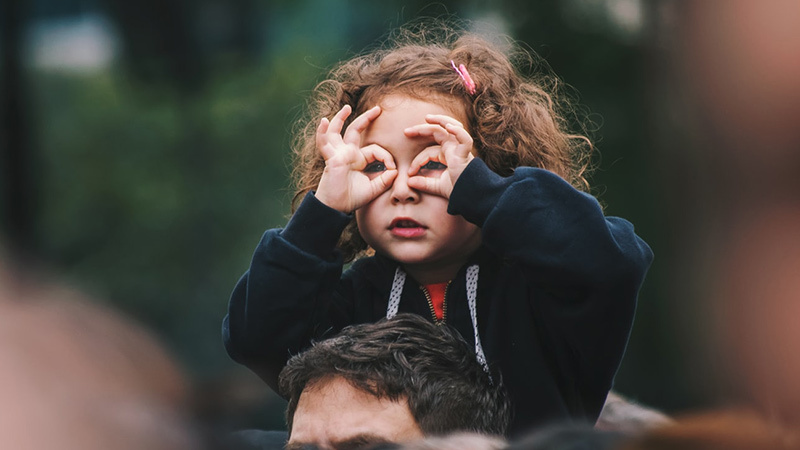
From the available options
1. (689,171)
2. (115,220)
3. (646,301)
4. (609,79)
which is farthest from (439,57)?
(115,220)

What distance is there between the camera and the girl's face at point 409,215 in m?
1.65

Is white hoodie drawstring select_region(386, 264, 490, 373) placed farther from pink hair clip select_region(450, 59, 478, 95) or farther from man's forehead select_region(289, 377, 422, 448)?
pink hair clip select_region(450, 59, 478, 95)

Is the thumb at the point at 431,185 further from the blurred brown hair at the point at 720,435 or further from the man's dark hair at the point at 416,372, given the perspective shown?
the blurred brown hair at the point at 720,435

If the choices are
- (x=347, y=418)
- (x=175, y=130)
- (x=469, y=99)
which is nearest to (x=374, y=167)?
(x=469, y=99)

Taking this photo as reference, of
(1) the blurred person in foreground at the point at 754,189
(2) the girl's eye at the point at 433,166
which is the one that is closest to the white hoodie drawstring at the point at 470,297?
(2) the girl's eye at the point at 433,166

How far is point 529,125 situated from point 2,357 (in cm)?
173

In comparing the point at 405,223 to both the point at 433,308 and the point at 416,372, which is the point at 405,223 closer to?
the point at 433,308

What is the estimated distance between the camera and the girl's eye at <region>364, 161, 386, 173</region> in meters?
1.71

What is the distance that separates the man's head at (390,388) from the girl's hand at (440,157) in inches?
10.5

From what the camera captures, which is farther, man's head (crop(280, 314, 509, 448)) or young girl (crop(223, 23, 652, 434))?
young girl (crop(223, 23, 652, 434))

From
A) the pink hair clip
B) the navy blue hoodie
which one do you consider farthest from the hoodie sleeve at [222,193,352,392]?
the pink hair clip

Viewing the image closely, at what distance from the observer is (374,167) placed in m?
1.72

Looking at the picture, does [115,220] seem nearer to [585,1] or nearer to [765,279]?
[585,1]

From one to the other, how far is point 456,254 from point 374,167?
234 mm
